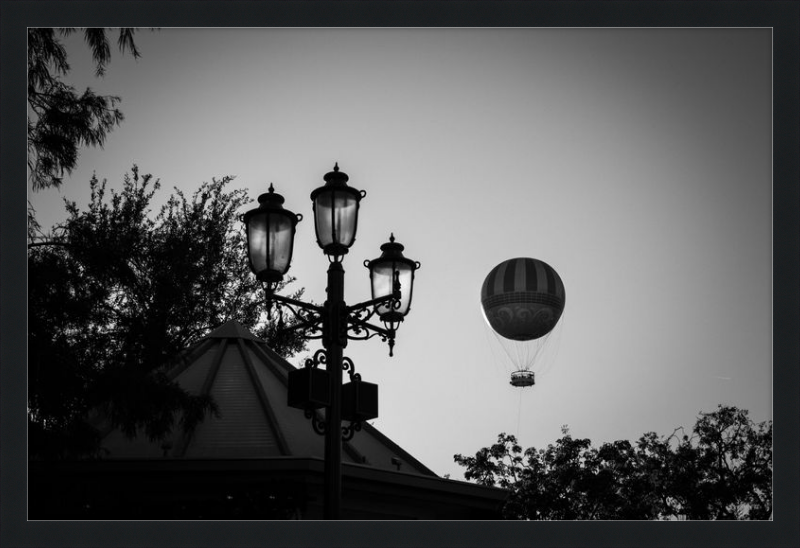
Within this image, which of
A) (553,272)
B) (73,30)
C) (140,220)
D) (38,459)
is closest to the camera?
(38,459)

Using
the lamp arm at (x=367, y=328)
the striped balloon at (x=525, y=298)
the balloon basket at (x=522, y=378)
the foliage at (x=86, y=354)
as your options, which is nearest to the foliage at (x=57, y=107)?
the foliage at (x=86, y=354)

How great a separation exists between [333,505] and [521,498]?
3536 centimetres

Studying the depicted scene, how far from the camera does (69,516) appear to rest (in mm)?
10586

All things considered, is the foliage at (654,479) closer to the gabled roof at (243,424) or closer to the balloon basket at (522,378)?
the balloon basket at (522,378)

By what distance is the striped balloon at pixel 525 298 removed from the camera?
30656 millimetres

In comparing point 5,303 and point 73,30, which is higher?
point 73,30

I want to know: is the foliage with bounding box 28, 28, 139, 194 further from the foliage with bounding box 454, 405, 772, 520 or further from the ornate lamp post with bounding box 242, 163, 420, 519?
the foliage with bounding box 454, 405, 772, 520

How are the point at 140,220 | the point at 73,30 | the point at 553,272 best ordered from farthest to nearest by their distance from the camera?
the point at 553,272 < the point at 140,220 < the point at 73,30

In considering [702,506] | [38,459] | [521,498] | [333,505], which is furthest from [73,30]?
[521,498]

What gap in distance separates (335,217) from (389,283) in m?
0.96

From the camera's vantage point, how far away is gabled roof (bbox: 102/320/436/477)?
Answer: 11281 mm

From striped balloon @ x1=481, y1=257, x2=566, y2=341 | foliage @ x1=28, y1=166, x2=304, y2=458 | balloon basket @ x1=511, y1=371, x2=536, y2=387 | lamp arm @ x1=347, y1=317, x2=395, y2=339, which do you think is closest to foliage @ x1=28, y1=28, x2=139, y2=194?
foliage @ x1=28, y1=166, x2=304, y2=458

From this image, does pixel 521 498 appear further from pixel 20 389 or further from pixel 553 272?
pixel 20 389

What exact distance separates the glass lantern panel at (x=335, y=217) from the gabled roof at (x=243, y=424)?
9.93 ft
